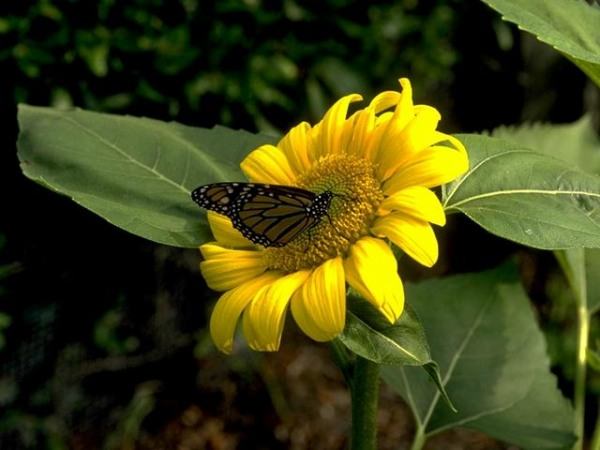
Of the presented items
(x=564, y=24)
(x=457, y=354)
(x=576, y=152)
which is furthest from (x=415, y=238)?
(x=576, y=152)

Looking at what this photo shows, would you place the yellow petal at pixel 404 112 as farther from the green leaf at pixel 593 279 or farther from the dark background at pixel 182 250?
the dark background at pixel 182 250

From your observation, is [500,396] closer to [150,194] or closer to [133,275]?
[150,194]

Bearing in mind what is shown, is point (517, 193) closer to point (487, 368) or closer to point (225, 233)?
point (225, 233)

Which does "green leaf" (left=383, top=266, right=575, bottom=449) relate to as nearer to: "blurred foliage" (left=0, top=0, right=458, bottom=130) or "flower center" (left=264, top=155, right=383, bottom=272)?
"flower center" (left=264, top=155, right=383, bottom=272)

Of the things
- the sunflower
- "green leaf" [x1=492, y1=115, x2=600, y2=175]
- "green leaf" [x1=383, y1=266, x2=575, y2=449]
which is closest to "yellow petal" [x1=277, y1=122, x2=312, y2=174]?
the sunflower

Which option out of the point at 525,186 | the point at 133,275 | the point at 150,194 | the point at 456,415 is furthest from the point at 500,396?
the point at 133,275
